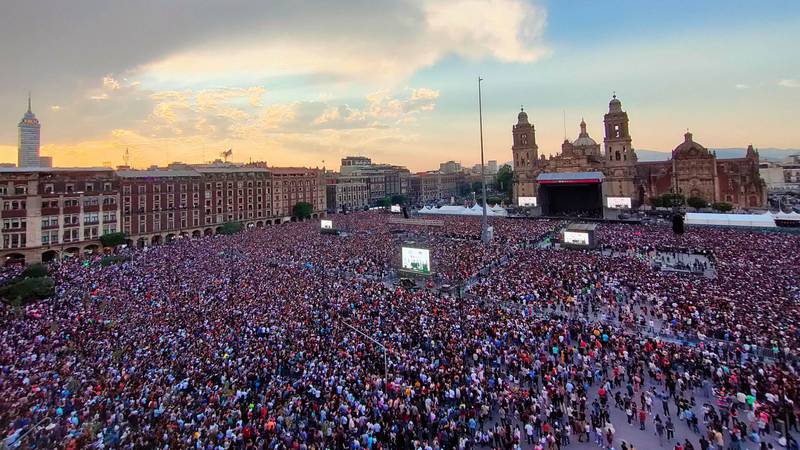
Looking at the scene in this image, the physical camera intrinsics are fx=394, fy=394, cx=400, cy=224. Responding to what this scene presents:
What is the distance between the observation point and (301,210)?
276 feet

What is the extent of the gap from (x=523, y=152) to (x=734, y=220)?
52631mm

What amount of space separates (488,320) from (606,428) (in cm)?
848

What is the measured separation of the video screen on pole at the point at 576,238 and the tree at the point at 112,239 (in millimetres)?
53794

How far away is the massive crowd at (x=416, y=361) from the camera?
41.4 ft

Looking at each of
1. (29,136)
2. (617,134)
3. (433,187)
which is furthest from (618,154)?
(29,136)

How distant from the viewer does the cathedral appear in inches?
2926

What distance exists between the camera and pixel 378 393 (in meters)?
14.1

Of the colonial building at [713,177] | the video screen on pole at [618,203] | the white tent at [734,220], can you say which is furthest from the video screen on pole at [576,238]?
the colonial building at [713,177]

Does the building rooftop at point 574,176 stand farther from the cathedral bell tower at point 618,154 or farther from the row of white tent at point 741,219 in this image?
the cathedral bell tower at point 618,154

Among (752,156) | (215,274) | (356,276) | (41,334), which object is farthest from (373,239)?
(752,156)

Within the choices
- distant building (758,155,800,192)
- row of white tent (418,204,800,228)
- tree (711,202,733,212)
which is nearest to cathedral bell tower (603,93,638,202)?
tree (711,202,733,212)

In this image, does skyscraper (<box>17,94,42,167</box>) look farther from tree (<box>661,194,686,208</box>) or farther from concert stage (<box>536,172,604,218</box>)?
tree (<box>661,194,686,208</box>)

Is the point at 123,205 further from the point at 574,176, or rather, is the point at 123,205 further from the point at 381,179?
the point at 381,179

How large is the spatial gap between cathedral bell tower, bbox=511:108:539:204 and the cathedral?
2.42ft
